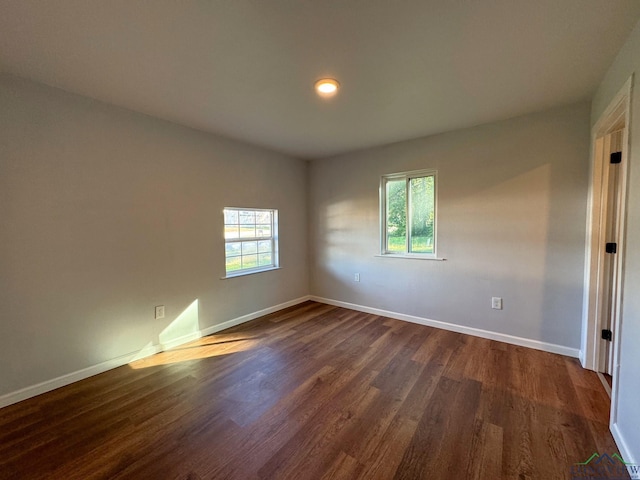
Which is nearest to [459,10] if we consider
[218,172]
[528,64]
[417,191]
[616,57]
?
[528,64]

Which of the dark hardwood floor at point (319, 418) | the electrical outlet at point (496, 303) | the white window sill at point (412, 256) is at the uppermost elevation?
the white window sill at point (412, 256)

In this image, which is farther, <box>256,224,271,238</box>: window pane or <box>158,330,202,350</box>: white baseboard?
<box>256,224,271,238</box>: window pane

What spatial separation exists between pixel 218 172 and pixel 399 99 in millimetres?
2168

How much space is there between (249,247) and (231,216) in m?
0.53

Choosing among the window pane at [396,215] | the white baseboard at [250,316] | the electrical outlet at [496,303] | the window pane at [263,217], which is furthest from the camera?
the window pane at [263,217]

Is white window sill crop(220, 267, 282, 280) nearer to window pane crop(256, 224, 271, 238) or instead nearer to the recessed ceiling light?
window pane crop(256, 224, 271, 238)

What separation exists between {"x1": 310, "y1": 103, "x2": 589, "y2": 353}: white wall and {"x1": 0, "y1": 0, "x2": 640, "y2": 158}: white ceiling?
405 millimetres

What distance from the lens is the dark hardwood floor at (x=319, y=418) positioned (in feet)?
4.74

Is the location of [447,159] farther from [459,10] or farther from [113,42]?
[113,42]

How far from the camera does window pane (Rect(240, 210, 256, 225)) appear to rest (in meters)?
3.66

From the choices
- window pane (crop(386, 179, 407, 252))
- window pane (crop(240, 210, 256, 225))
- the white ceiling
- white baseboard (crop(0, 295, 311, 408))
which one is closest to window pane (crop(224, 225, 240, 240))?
window pane (crop(240, 210, 256, 225))

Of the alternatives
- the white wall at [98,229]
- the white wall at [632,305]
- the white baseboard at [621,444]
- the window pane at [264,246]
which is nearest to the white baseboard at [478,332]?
the white baseboard at [621,444]

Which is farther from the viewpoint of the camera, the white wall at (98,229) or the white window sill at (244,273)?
the white window sill at (244,273)

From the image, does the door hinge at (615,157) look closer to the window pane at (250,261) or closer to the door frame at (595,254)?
the door frame at (595,254)
